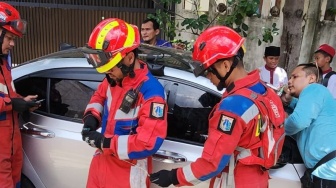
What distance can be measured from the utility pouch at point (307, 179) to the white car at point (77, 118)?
4 cm

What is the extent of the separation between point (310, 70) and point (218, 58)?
941 millimetres

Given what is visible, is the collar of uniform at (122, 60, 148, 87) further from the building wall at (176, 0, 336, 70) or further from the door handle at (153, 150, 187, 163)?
the building wall at (176, 0, 336, 70)

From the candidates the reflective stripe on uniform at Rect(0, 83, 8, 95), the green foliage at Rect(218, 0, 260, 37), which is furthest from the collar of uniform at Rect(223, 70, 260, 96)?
the green foliage at Rect(218, 0, 260, 37)

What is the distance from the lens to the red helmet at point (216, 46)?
5.68 feet

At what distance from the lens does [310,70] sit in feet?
7.73

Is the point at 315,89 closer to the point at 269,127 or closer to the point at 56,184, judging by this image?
the point at 269,127


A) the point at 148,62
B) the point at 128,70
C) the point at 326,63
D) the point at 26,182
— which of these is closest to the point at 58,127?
the point at 26,182

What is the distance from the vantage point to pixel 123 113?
204 centimetres

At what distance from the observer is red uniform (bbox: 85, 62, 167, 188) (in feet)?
6.31

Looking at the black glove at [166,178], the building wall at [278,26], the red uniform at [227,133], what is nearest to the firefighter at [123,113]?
the black glove at [166,178]

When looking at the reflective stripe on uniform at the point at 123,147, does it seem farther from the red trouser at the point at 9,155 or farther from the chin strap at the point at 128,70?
the red trouser at the point at 9,155

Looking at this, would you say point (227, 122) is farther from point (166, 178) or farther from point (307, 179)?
point (307, 179)

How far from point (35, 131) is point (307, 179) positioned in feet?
6.39

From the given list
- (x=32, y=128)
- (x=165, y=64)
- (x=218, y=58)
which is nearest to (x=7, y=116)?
(x=32, y=128)
